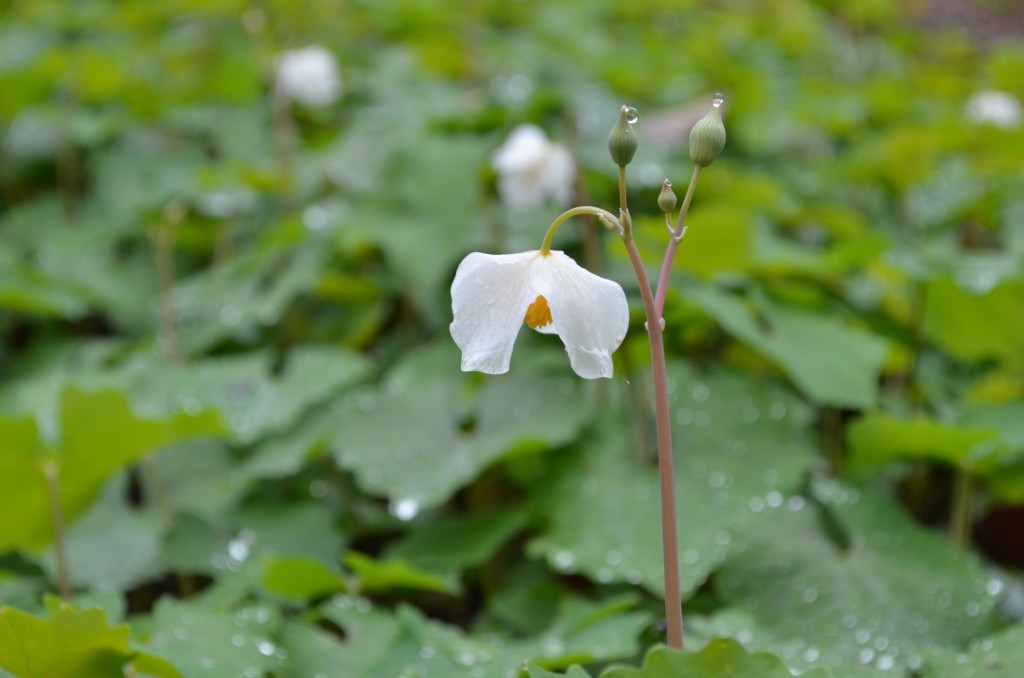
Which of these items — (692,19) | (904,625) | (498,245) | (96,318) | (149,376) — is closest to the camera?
(904,625)

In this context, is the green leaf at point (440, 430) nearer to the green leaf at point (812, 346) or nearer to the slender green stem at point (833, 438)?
the green leaf at point (812, 346)

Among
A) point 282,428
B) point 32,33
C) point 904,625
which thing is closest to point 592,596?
point 904,625

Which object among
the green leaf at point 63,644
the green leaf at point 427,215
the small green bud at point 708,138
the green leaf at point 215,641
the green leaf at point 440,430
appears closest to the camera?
the small green bud at point 708,138

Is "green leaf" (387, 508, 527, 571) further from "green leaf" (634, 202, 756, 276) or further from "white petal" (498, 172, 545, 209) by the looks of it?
"white petal" (498, 172, 545, 209)

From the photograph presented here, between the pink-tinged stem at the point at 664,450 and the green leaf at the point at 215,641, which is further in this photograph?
the green leaf at the point at 215,641

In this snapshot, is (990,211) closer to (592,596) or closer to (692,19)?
(592,596)

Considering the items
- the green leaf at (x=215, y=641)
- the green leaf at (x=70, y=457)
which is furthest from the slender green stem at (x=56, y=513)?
the green leaf at (x=215, y=641)

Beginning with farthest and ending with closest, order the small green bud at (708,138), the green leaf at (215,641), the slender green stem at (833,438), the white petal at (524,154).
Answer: the white petal at (524,154), the slender green stem at (833,438), the green leaf at (215,641), the small green bud at (708,138)
